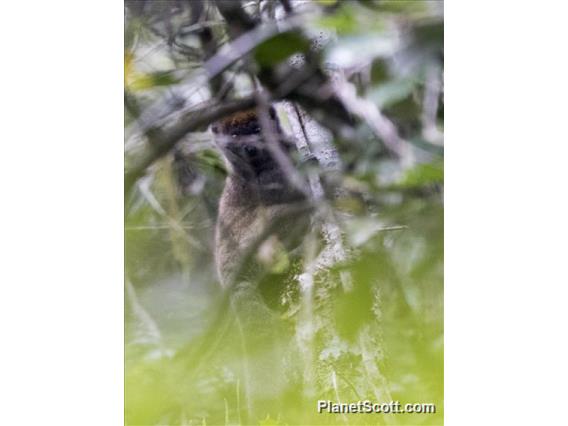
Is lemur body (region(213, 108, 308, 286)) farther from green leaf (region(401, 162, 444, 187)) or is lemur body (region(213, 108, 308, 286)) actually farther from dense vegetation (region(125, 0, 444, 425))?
green leaf (region(401, 162, 444, 187))

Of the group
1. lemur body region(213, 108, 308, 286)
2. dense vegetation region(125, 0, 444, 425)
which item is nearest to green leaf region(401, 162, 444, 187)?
dense vegetation region(125, 0, 444, 425)

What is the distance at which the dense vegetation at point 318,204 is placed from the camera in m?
1.11

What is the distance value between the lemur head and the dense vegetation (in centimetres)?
2

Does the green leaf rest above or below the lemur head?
below

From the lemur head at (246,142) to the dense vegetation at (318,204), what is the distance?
0.02 m

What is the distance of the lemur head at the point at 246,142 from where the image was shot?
1124mm

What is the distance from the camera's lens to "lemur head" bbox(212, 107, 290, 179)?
112 centimetres

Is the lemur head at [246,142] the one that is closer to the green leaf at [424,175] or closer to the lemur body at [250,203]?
the lemur body at [250,203]

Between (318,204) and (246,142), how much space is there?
158 mm

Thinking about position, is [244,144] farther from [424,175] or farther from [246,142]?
[424,175]

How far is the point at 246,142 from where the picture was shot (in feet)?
3.71

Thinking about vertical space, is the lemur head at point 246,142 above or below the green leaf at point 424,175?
above

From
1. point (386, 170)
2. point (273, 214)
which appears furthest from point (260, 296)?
point (386, 170)

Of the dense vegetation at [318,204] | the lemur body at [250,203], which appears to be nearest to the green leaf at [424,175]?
the dense vegetation at [318,204]
